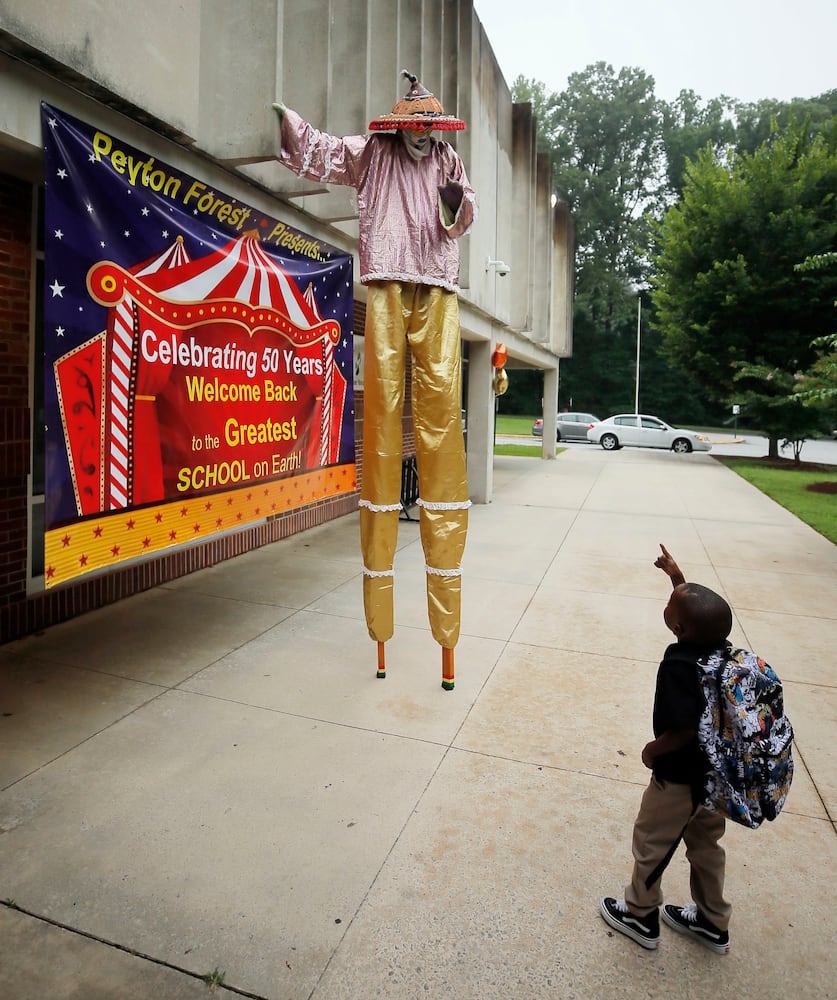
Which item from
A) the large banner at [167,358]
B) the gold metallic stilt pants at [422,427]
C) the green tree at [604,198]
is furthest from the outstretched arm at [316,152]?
the green tree at [604,198]

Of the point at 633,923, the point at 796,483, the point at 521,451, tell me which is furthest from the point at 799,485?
the point at 633,923

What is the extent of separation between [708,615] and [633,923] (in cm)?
107

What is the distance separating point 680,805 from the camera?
2.16 metres

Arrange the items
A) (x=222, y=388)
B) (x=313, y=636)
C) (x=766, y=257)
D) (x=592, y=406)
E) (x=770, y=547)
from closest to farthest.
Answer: (x=222, y=388) → (x=313, y=636) → (x=770, y=547) → (x=766, y=257) → (x=592, y=406)

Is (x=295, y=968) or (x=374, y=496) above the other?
(x=374, y=496)

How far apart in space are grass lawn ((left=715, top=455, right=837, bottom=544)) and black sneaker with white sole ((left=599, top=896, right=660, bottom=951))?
28.1 ft

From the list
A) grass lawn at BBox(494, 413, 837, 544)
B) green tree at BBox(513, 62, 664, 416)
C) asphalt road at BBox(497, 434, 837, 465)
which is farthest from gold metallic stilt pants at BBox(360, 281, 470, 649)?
green tree at BBox(513, 62, 664, 416)

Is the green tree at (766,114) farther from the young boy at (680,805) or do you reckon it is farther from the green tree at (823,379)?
the young boy at (680,805)

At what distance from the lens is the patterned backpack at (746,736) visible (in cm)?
200

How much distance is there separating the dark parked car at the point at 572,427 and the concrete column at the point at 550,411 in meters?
8.98

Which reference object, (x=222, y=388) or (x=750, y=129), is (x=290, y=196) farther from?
(x=750, y=129)

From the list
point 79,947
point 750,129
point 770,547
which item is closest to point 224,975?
point 79,947

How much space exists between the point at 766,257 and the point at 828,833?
2087 cm

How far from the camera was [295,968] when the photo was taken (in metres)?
2.16
